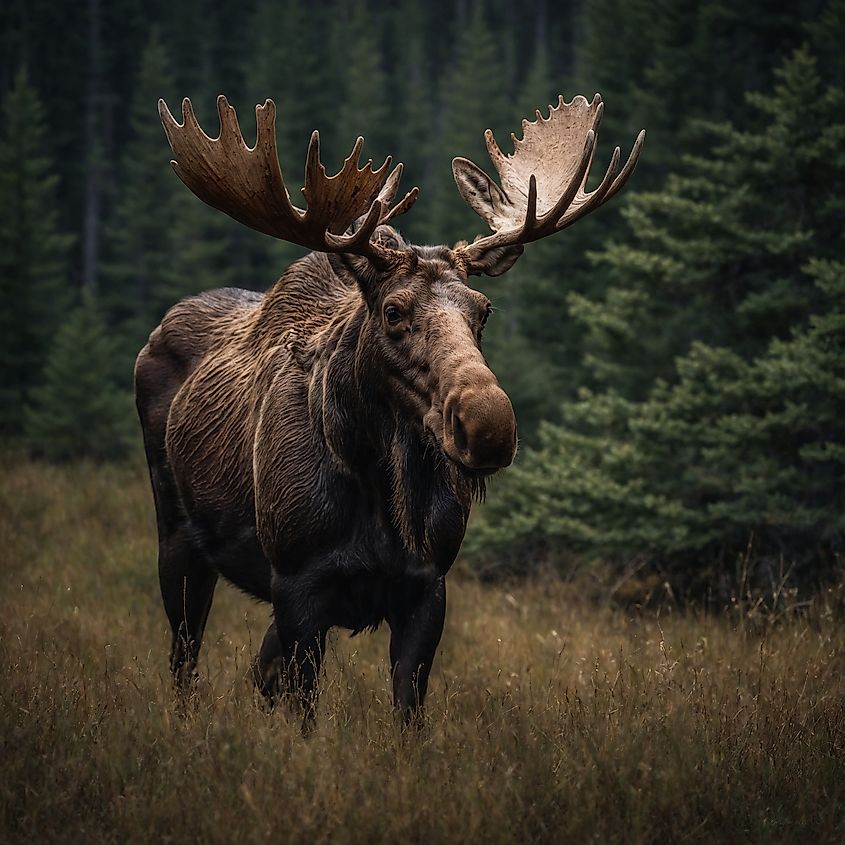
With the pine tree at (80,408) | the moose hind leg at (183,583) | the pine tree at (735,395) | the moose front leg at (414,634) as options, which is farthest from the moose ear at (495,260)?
the pine tree at (80,408)

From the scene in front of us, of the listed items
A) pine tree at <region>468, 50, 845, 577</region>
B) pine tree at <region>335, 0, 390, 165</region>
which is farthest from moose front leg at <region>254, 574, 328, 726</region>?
pine tree at <region>335, 0, 390, 165</region>

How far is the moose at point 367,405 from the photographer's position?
386cm

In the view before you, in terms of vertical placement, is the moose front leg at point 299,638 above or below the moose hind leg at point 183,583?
above

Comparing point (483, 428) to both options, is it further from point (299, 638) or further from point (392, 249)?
point (299, 638)

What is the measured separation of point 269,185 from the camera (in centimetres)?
410

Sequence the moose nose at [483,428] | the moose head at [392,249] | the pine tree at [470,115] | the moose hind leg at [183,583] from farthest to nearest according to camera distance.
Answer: the pine tree at [470,115] → the moose hind leg at [183,583] → the moose head at [392,249] → the moose nose at [483,428]

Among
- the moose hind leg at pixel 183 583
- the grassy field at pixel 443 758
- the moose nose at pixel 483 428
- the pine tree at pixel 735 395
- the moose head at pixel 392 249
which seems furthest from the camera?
the pine tree at pixel 735 395

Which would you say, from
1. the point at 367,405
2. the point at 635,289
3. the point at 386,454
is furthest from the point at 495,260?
the point at 635,289

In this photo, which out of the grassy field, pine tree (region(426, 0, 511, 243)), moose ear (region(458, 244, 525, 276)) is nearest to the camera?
the grassy field

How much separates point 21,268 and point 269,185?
1764 centimetres

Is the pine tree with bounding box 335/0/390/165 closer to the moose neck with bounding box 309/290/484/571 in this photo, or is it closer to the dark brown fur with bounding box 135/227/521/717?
the dark brown fur with bounding box 135/227/521/717

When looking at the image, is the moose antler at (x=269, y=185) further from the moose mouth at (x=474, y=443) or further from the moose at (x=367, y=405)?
the moose mouth at (x=474, y=443)

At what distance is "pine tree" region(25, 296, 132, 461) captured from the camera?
1686cm

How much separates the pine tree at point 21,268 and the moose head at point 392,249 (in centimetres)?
1638
